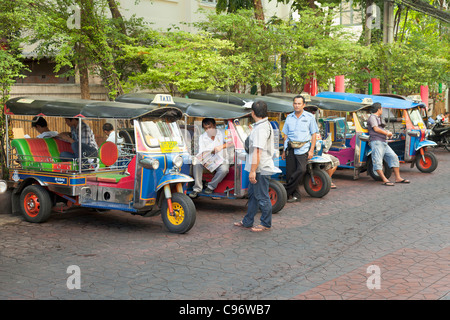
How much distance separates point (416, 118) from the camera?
15.6 m

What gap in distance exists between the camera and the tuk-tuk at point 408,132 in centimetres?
1522

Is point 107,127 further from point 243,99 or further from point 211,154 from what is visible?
point 243,99

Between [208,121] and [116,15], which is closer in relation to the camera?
[208,121]

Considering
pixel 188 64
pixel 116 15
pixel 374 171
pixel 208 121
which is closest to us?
pixel 208 121

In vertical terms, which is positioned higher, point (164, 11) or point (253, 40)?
point (164, 11)

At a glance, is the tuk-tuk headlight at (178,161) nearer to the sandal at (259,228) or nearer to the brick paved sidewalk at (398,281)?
the sandal at (259,228)

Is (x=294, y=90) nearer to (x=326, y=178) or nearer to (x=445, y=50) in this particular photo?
(x=326, y=178)

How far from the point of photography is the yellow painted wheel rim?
27.7ft

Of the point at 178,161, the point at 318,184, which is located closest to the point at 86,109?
the point at 178,161

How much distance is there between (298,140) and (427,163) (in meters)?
6.59

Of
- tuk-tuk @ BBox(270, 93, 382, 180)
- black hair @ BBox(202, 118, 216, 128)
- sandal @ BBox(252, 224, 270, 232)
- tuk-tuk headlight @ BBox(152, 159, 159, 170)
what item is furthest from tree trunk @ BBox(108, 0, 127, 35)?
sandal @ BBox(252, 224, 270, 232)

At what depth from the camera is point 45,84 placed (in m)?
17.4
